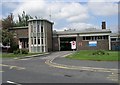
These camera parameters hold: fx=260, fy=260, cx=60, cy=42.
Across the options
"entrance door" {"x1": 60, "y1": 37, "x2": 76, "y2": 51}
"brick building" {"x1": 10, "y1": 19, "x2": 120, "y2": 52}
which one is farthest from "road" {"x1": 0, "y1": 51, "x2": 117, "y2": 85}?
"entrance door" {"x1": 60, "y1": 37, "x2": 76, "y2": 51}

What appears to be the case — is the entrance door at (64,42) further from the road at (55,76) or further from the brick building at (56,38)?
the road at (55,76)

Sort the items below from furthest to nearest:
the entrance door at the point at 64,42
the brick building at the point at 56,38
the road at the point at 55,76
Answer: the entrance door at the point at 64,42 < the brick building at the point at 56,38 < the road at the point at 55,76

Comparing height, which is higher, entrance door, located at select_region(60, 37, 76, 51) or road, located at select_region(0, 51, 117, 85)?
entrance door, located at select_region(60, 37, 76, 51)

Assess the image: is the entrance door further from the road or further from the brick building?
the road

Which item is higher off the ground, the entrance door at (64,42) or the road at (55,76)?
the entrance door at (64,42)

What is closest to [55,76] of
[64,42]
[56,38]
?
[56,38]

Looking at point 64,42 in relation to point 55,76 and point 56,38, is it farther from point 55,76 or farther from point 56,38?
point 55,76

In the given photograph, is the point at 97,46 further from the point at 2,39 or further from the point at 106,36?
the point at 2,39

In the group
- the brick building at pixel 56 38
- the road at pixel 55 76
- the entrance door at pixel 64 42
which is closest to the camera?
the road at pixel 55 76

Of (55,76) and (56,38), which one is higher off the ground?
(56,38)

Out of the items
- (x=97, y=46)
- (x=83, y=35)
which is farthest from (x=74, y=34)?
(x=97, y=46)

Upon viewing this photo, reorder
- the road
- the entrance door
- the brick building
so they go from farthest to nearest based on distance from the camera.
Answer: the entrance door < the brick building < the road

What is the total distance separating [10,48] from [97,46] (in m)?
19.8

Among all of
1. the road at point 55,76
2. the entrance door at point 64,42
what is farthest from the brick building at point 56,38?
the road at point 55,76
